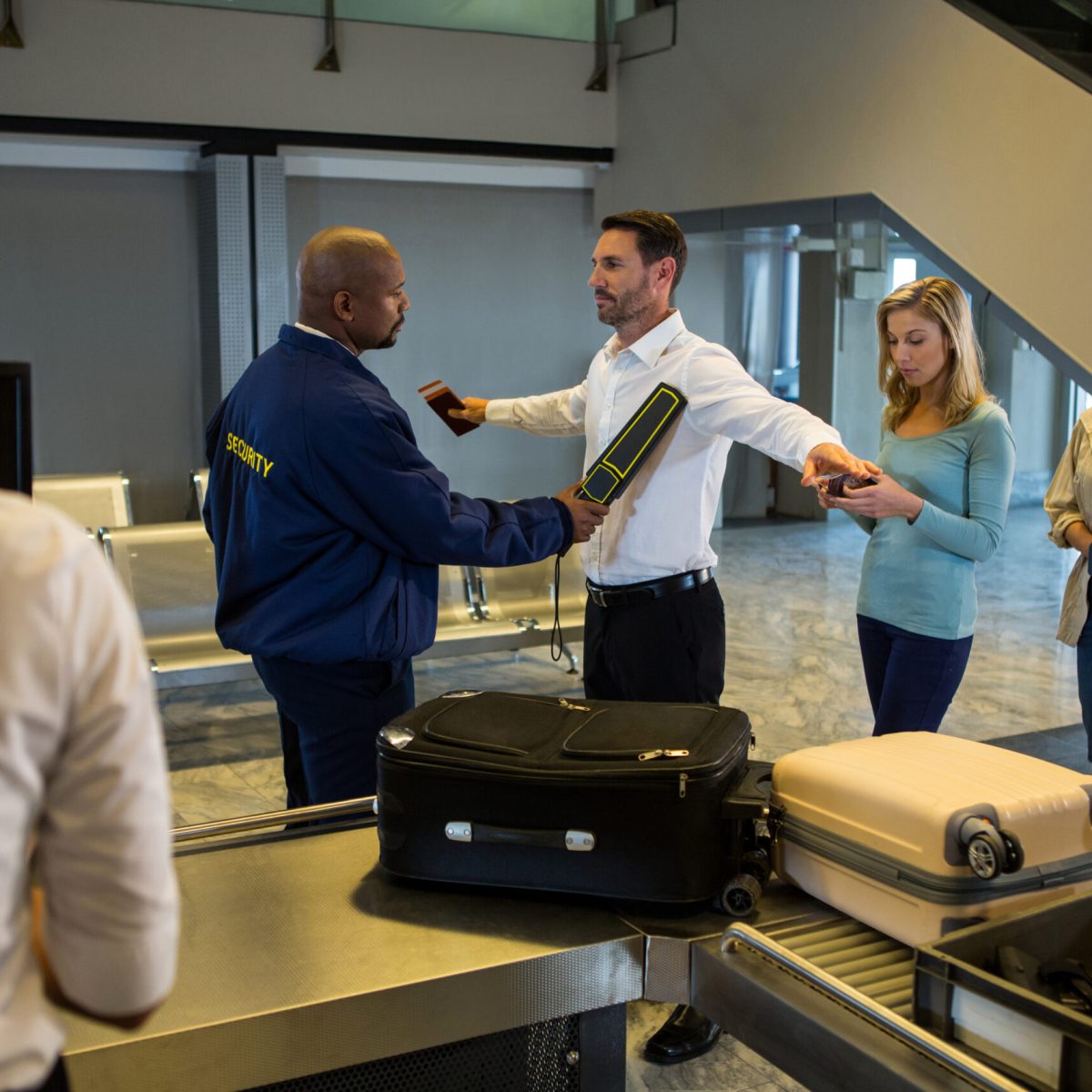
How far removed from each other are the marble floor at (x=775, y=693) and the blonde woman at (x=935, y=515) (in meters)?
1.05

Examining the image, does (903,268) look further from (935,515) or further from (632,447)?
(632,447)

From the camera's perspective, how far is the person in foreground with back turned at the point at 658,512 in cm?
300

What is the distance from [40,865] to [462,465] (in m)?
9.56

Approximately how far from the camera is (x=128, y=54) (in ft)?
27.1

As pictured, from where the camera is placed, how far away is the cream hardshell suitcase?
63.7 inches

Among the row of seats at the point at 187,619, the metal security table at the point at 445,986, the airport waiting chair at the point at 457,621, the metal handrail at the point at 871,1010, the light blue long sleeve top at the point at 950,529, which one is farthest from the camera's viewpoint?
the airport waiting chair at the point at 457,621

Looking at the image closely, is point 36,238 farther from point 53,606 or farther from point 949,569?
point 53,606

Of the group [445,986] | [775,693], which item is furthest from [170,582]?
[445,986]

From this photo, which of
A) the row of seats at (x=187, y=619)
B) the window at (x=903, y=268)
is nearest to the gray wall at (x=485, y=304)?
the window at (x=903, y=268)

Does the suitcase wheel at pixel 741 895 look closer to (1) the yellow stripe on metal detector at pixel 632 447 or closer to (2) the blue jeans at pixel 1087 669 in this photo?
(1) the yellow stripe on metal detector at pixel 632 447

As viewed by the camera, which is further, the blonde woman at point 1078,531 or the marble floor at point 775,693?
the marble floor at point 775,693

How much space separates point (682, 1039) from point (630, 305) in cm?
170

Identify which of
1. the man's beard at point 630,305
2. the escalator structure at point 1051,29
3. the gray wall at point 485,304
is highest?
the escalator structure at point 1051,29

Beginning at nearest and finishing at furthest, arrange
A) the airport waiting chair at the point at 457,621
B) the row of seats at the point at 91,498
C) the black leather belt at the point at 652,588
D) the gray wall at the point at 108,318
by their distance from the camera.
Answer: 1. the black leather belt at the point at 652,588
2. the airport waiting chair at the point at 457,621
3. the row of seats at the point at 91,498
4. the gray wall at the point at 108,318
